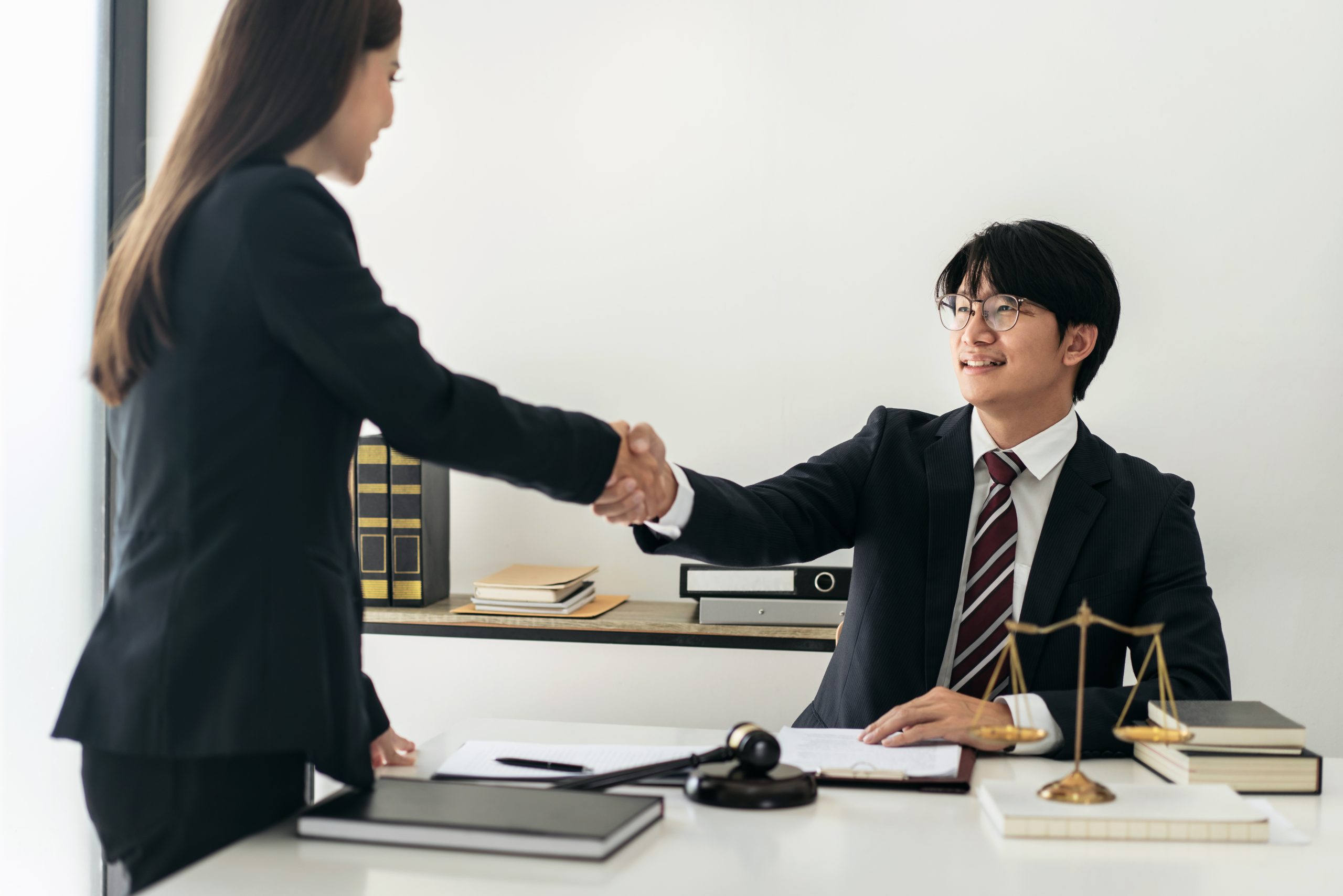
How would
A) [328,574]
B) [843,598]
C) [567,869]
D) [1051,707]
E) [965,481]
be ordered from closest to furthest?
[567,869] < [328,574] < [1051,707] < [965,481] < [843,598]

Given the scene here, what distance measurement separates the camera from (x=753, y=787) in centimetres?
117

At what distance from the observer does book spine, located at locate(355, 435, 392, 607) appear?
252cm

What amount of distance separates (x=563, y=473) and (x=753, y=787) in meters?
0.41

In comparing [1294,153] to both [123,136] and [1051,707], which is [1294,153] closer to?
[1051,707]

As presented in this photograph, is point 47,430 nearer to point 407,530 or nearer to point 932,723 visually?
point 407,530

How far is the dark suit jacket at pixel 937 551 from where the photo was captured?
5.54 ft

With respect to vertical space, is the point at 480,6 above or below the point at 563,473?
above

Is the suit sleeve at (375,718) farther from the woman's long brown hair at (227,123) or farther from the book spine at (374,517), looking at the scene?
the book spine at (374,517)

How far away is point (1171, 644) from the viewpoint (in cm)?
163

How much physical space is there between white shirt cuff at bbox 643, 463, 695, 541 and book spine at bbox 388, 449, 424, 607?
0.94 m

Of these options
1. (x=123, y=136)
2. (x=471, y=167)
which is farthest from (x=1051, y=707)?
(x=123, y=136)

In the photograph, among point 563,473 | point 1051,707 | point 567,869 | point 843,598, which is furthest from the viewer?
point 843,598

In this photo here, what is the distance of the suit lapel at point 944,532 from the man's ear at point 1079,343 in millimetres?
219

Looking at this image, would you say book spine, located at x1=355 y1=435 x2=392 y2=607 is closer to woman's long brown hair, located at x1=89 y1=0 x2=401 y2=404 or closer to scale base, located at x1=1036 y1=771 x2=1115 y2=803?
woman's long brown hair, located at x1=89 y1=0 x2=401 y2=404
